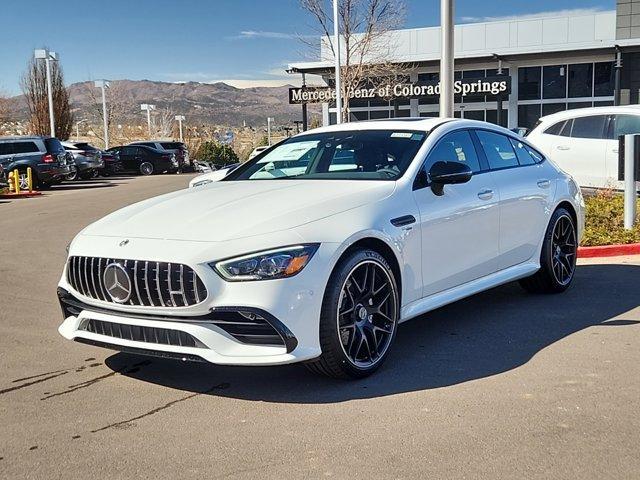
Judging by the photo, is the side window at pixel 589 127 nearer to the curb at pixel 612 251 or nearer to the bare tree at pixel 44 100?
the curb at pixel 612 251

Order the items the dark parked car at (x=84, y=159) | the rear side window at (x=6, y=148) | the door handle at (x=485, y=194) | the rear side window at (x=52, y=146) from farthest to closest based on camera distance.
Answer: the dark parked car at (x=84, y=159) → the rear side window at (x=52, y=146) → the rear side window at (x=6, y=148) → the door handle at (x=485, y=194)

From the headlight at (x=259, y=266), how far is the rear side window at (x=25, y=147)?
74.0 ft

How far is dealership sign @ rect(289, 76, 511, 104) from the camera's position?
113 ft

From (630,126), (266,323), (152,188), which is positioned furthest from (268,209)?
(152,188)

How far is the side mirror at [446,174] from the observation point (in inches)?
206

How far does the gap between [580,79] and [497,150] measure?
116 ft

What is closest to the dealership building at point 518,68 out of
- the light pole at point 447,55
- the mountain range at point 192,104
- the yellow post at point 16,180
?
the mountain range at point 192,104

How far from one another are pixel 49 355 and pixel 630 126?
10309 millimetres

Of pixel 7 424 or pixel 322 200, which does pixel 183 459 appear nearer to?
pixel 7 424

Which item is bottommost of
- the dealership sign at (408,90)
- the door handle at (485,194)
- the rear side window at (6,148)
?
the door handle at (485,194)

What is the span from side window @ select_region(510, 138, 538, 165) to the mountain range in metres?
41.6

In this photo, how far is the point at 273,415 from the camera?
412cm

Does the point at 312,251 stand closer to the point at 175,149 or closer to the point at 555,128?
the point at 555,128

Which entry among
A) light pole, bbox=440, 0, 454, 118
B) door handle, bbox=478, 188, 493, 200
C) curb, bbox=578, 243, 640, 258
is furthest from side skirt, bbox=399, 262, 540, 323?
light pole, bbox=440, 0, 454, 118
